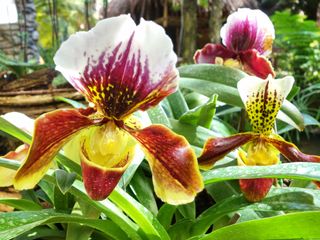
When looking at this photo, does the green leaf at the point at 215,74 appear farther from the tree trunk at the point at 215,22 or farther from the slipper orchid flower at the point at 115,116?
the tree trunk at the point at 215,22

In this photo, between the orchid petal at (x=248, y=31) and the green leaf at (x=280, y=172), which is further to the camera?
the orchid petal at (x=248, y=31)

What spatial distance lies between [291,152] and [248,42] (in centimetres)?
39

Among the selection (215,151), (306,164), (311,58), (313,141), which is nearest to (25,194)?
(215,151)

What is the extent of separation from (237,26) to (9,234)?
65 centimetres

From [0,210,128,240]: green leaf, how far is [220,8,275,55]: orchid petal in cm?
54

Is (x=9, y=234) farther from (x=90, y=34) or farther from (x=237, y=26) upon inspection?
(x=237, y=26)

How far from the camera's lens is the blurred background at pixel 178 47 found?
4.71 ft

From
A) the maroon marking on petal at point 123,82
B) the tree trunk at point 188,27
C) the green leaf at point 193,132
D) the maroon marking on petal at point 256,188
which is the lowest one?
the tree trunk at point 188,27

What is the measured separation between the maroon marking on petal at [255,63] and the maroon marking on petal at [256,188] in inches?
15.0

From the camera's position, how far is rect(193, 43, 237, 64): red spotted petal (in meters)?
1.00

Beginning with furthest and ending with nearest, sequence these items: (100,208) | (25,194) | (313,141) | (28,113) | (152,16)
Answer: (152,16) → (313,141) → (28,113) → (25,194) → (100,208)

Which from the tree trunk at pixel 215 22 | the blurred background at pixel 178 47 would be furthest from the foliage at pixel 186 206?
the tree trunk at pixel 215 22

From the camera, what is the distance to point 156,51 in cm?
46

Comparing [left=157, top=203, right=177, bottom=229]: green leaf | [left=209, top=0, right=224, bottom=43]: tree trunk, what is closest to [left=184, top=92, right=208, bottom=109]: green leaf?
[left=157, top=203, right=177, bottom=229]: green leaf
